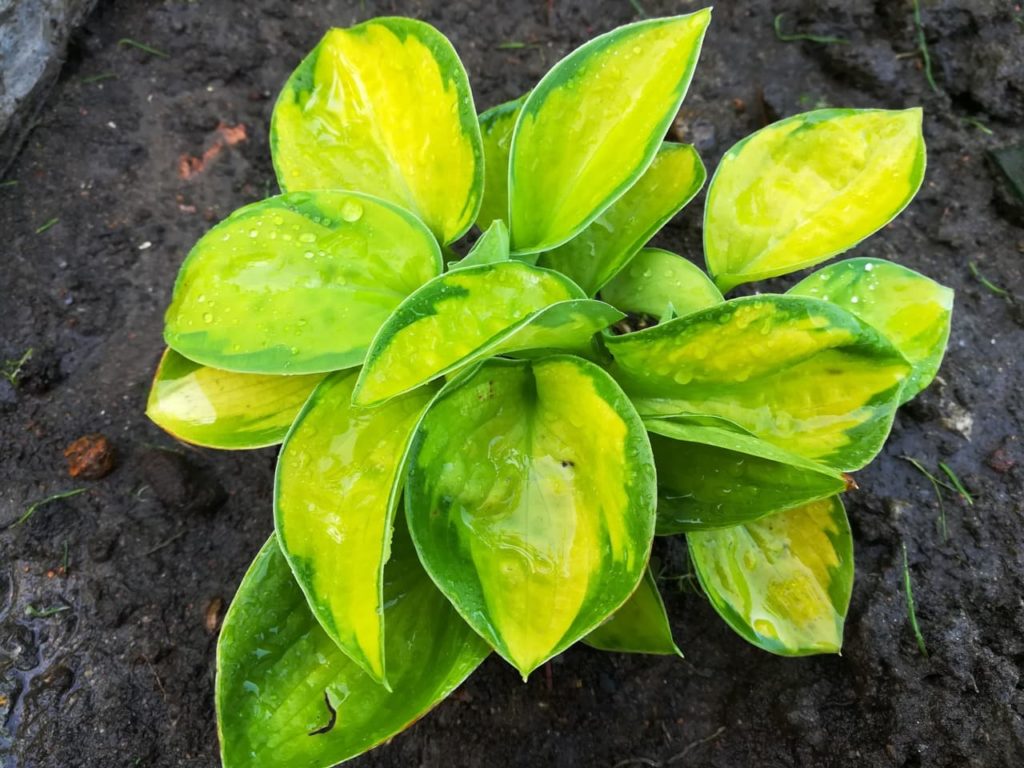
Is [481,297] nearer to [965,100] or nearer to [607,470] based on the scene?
[607,470]

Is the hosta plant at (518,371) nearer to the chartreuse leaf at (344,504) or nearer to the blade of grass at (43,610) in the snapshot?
the chartreuse leaf at (344,504)

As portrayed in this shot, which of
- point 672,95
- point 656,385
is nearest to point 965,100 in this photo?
point 672,95

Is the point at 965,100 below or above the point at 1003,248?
above

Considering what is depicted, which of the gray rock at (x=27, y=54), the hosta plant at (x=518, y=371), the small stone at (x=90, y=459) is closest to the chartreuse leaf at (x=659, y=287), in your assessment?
the hosta plant at (x=518, y=371)

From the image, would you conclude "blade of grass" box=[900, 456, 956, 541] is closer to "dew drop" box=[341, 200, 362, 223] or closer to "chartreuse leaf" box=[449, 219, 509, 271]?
"chartreuse leaf" box=[449, 219, 509, 271]

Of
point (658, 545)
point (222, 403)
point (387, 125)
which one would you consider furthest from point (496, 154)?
point (658, 545)

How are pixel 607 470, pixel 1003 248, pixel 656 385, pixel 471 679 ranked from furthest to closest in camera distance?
pixel 1003 248 < pixel 471 679 < pixel 656 385 < pixel 607 470
